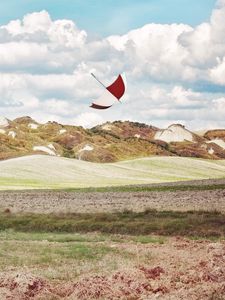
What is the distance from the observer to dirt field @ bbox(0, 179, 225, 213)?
2251 inches

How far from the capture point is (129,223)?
47.0 metres

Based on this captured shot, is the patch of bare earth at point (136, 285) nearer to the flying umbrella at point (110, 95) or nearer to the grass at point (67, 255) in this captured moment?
the grass at point (67, 255)

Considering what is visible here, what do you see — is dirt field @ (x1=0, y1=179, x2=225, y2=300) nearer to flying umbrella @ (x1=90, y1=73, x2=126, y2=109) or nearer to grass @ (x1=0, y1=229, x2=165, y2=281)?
grass @ (x1=0, y1=229, x2=165, y2=281)

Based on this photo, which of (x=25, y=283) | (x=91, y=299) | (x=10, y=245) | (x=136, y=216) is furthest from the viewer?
→ (x=136, y=216)

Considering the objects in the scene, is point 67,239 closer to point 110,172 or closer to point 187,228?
point 187,228

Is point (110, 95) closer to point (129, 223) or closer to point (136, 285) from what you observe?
point (136, 285)

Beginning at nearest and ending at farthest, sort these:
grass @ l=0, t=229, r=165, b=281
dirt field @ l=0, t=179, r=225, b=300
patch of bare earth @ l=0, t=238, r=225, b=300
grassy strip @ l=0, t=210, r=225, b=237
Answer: patch of bare earth @ l=0, t=238, r=225, b=300 < dirt field @ l=0, t=179, r=225, b=300 < grass @ l=0, t=229, r=165, b=281 < grassy strip @ l=0, t=210, r=225, b=237

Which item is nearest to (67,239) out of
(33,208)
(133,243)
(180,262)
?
(133,243)

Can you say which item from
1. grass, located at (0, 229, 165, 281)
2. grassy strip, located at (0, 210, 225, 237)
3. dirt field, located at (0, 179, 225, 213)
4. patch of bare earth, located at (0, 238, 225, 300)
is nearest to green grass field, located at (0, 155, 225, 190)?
dirt field, located at (0, 179, 225, 213)

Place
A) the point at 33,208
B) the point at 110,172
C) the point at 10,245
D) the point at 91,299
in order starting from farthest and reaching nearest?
the point at 110,172 → the point at 33,208 → the point at 10,245 → the point at 91,299

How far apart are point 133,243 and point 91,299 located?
17.1 m

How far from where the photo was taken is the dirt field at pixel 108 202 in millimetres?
57181

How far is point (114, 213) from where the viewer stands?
5266 cm

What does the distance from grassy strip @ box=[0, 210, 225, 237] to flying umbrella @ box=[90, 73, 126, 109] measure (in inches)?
917
